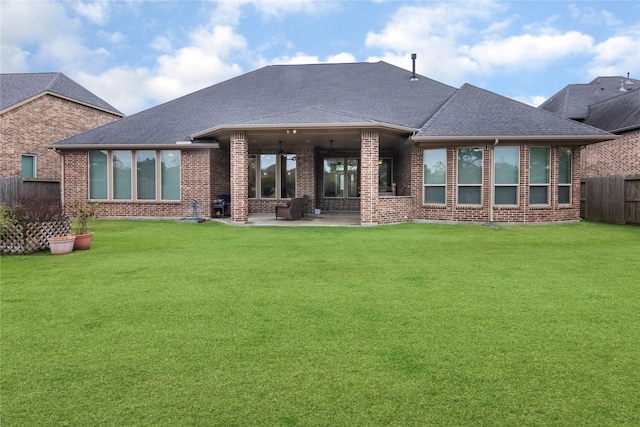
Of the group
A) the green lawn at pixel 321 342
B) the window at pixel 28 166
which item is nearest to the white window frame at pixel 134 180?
the window at pixel 28 166

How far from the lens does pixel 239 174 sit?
1302 cm

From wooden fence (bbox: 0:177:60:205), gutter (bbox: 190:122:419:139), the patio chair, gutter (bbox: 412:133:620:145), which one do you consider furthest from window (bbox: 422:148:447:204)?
wooden fence (bbox: 0:177:60:205)

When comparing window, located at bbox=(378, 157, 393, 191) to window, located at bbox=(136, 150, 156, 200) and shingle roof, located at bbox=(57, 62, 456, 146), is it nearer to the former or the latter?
shingle roof, located at bbox=(57, 62, 456, 146)

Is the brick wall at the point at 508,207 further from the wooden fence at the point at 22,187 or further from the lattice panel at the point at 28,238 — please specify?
the wooden fence at the point at 22,187

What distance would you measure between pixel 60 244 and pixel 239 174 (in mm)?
6085

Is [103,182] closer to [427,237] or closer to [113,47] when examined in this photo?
[113,47]

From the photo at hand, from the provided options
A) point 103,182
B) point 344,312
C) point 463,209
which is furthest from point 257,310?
point 103,182

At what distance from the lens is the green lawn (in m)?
2.38

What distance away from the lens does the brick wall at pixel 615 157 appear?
15820mm

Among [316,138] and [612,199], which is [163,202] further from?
[612,199]

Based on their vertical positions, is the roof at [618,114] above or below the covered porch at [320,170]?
above

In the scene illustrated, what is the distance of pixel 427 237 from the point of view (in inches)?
398

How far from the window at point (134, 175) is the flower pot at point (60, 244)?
286 inches

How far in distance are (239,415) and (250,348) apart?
37.0 inches
